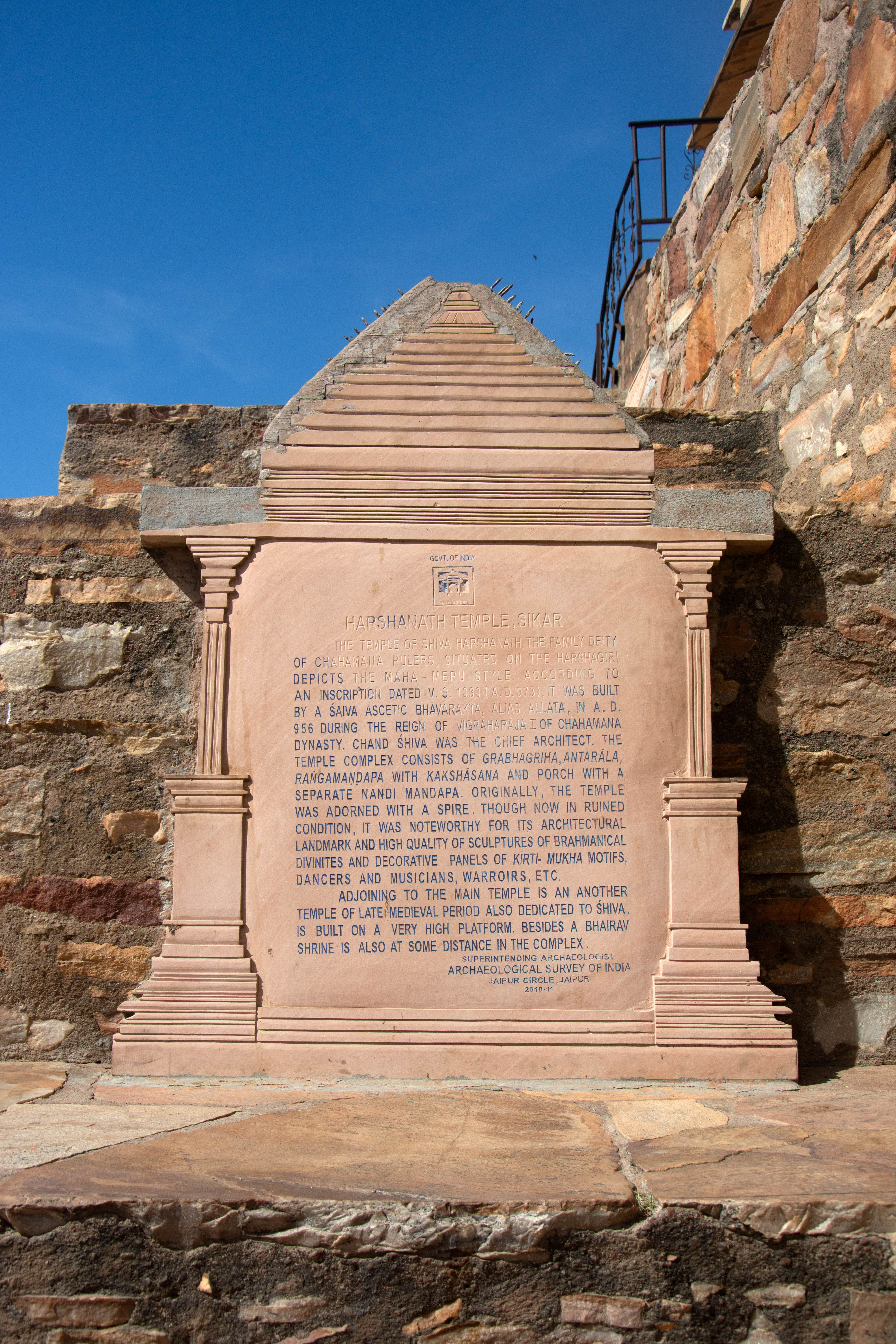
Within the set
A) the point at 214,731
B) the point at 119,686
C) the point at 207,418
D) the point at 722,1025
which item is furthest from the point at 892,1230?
the point at 207,418

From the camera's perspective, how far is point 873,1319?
2150 millimetres

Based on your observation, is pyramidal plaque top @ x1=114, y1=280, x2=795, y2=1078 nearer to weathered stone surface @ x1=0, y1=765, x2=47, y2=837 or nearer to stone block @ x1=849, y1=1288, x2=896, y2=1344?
weathered stone surface @ x1=0, y1=765, x2=47, y2=837

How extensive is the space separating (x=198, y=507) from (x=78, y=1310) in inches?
98.6

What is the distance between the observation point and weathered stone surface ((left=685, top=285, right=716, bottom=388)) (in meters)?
5.76

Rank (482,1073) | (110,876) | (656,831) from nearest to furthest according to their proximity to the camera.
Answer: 1. (482,1073)
2. (656,831)
3. (110,876)

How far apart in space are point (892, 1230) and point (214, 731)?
2446mm

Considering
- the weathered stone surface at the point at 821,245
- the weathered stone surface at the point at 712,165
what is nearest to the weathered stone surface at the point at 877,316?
the weathered stone surface at the point at 821,245

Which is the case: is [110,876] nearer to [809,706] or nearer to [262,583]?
[262,583]

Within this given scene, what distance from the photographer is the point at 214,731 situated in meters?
3.50

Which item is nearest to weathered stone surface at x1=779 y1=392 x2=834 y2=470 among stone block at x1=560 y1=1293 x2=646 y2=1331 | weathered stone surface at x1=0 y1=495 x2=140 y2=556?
weathered stone surface at x1=0 y1=495 x2=140 y2=556

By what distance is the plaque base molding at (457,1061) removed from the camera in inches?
126

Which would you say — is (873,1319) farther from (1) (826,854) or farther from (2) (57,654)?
(2) (57,654)

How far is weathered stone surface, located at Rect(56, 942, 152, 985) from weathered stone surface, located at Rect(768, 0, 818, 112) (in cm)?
493

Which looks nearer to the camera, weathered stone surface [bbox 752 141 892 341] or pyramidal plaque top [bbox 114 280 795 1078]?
pyramidal plaque top [bbox 114 280 795 1078]
